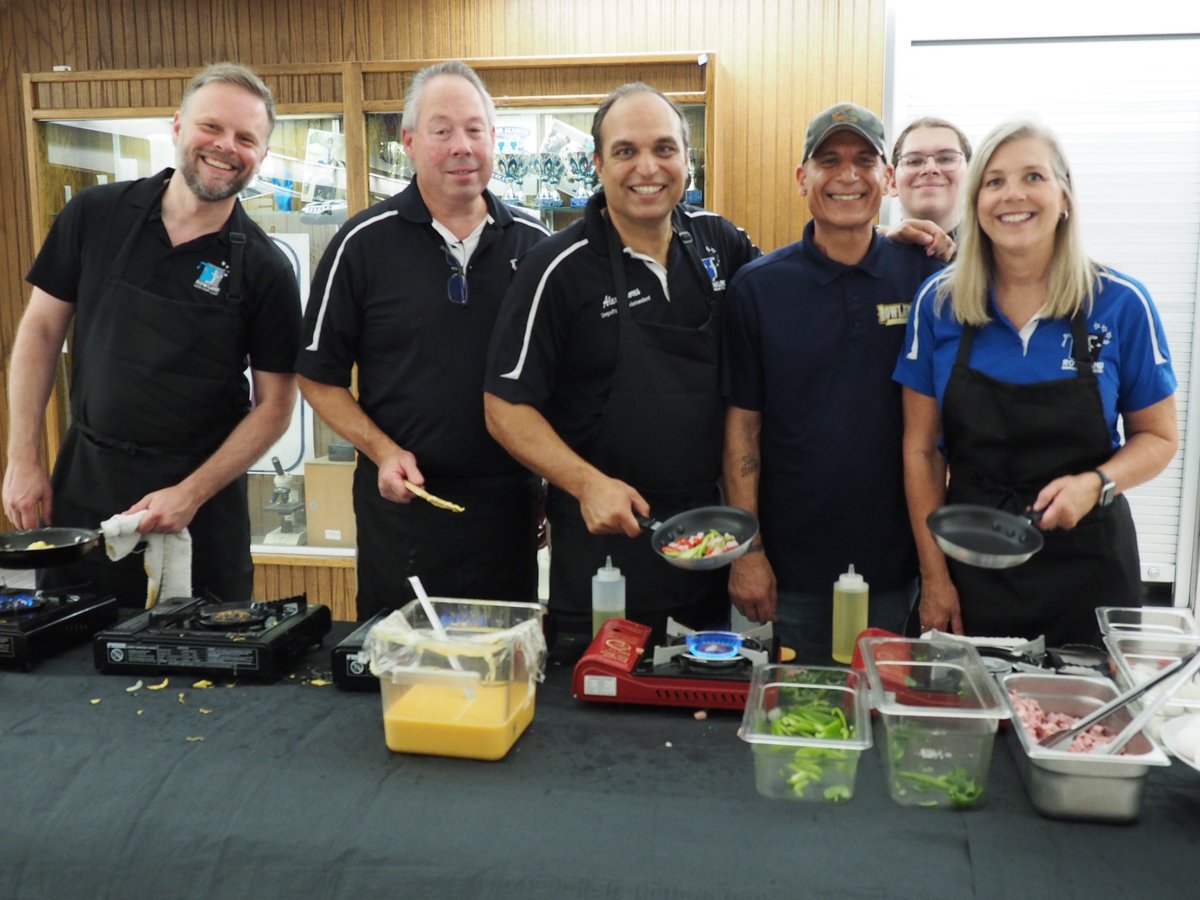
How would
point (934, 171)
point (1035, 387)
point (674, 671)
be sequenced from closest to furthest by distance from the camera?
1. point (674, 671)
2. point (1035, 387)
3. point (934, 171)

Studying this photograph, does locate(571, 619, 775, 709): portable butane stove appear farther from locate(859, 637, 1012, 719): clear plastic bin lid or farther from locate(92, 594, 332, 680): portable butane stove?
locate(92, 594, 332, 680): portable butane stove

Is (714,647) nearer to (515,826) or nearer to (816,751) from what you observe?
(816,751)

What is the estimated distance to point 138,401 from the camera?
2.55 metres

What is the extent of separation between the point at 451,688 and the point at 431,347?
3.78 feet

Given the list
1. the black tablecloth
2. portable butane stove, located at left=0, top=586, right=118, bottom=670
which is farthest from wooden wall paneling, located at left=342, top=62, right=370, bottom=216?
the black tablecloth

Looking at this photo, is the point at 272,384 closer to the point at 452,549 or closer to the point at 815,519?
the point at 452,549

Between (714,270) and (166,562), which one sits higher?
(714,270)

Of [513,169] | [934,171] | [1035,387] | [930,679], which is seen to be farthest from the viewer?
[513,169]

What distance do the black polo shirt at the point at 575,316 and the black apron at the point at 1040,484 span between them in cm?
65

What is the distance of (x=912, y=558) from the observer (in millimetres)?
2381

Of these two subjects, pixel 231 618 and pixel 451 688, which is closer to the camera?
pixel 451 688

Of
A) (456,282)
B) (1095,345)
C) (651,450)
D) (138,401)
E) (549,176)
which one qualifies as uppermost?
(549,176)

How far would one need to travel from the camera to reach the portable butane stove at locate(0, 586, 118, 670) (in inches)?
73.1

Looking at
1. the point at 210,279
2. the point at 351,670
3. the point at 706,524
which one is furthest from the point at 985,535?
the point at 210,279
